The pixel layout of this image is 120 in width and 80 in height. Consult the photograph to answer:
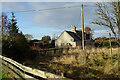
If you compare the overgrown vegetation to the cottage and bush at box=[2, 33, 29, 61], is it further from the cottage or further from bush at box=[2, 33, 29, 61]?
the cottage

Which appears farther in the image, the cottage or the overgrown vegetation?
the cottage

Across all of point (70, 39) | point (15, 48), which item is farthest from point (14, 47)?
point (70, 39)

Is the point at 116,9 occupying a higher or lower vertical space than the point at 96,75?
higher

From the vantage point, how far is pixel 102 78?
562 cm

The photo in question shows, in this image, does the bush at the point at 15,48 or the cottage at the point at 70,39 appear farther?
the cottage at the point at 70,39

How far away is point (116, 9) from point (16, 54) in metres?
11.8

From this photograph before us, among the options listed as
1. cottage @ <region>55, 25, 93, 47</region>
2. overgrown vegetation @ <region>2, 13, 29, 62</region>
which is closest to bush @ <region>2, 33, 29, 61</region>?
overgrown vegetation @ <region>2, 13, 29, 62</region>

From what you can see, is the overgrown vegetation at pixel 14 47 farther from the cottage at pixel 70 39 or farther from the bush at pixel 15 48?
the cottage at pixel 70 39

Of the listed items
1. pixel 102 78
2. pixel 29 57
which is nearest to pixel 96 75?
pixel 102 78

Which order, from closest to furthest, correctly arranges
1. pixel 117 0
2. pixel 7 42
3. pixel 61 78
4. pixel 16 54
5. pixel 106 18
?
pixel 61 78 < pixel 117 0 < pixel 106 18 < pixel 7 42 < pixel 16 54

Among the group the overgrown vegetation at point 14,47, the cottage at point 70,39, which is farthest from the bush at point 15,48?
the cottage at point 70,39

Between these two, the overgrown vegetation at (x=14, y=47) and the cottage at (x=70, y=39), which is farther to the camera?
the cottage at (x=70, y=39)

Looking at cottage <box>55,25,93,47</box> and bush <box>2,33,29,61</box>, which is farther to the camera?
cottage <box>55,25,93,47</box>

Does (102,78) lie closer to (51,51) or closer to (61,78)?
(61,78)
